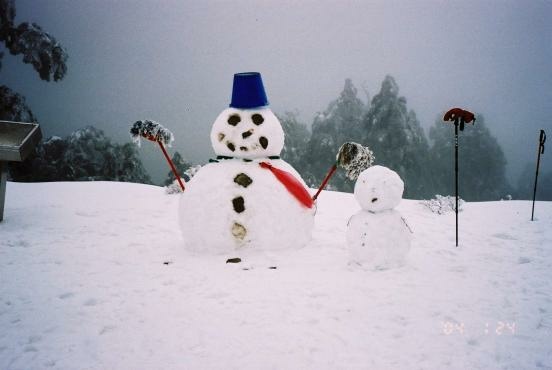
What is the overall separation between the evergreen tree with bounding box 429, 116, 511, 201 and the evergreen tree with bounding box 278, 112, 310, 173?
12.4m

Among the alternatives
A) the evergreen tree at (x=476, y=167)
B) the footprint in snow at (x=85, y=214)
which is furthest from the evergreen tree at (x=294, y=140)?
the footprint in snow at (x=85, y=214)

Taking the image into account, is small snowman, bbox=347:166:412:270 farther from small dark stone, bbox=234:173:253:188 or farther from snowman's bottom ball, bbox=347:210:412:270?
small dark stone, bbox=234:173:253:188

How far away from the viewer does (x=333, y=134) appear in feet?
109

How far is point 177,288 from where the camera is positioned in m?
4.09

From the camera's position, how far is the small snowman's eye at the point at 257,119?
5059mm

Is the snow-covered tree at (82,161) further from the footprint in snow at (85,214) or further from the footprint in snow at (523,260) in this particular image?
the footprint in snow at (523,260)

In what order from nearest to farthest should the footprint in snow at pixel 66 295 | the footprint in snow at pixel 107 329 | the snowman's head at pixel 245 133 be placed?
the footprint in snow at pixel 107 329, the footprint in snow at pixel 66 295, the snowman's head at pixel 245 133

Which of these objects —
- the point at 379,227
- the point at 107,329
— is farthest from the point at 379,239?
the point at 107,329

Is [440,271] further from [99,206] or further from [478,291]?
[99,206]

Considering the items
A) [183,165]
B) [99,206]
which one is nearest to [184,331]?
[99,206]

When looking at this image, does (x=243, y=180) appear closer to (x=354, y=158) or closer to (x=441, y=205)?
(x=354, y=158)

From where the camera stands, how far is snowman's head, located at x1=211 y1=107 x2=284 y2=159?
5027 mm

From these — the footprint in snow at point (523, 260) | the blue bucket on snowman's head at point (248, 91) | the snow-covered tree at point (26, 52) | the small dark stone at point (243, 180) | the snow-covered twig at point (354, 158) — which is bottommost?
the footprint in snow at point (523, 260)

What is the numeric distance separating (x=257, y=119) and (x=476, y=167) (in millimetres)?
34000
